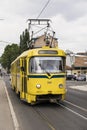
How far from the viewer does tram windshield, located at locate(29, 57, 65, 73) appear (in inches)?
880

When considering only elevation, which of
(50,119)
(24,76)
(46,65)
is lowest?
(50,119)

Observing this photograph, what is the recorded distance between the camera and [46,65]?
2244cm

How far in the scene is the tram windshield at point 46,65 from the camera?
73.4ft

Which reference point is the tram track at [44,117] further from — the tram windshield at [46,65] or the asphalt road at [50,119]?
the tram windshield at [46,65]

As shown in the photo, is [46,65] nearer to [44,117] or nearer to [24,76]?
[24,76]

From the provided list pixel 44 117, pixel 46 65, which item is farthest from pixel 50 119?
pixel 46 65

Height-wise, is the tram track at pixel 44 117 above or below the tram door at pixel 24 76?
below

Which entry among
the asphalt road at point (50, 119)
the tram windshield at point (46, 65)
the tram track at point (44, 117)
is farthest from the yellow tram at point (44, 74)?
the tram track at point (44, 117)

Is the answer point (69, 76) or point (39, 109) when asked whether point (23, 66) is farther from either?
point (69, 76)

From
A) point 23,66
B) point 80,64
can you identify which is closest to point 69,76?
point 80,64

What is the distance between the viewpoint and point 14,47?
17712 centimetres

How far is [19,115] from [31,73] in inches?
171

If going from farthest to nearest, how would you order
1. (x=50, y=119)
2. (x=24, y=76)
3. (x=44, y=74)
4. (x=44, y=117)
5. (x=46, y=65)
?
(x=24, y=76)
(x=46, y=65)
(x=44, y=74)
(x=44, y=117)
(x=50, y=119)

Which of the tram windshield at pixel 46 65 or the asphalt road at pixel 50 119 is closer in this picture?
the asphalt road at pixel 50 119
